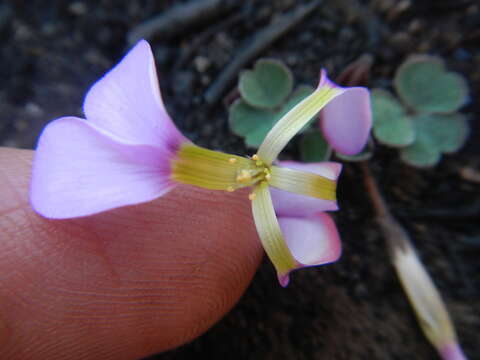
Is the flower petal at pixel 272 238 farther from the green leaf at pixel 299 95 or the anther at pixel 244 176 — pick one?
the green leaf at pixel 299 95

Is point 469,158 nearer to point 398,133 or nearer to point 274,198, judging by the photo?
point 398,133

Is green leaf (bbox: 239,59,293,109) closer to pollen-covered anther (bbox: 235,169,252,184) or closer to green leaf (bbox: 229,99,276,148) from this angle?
green leaf (bbox: 229,99,276,148)

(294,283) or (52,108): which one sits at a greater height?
(52,108)

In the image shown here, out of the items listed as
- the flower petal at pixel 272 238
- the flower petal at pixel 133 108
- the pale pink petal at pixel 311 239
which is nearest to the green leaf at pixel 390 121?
the pale pink petal at pixel 311 239

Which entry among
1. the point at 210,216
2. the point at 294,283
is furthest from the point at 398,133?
the point at 210,216

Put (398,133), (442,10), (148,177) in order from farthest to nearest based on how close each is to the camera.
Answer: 1. (442,10)
2. (398,133)
3. (148,177)

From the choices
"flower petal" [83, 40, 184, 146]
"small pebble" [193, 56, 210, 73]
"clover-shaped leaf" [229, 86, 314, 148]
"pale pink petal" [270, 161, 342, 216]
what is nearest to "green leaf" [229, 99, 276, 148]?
"clover-shaped leaf" [229, 86, 314, 148]
